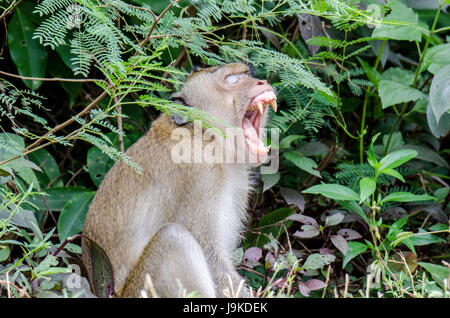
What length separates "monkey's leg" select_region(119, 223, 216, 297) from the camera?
320 centimetres

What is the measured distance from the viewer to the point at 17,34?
15.2 ft

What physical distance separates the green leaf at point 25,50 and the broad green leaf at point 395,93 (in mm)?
2553

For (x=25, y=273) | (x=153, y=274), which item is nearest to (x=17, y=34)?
(x=25, y=273)

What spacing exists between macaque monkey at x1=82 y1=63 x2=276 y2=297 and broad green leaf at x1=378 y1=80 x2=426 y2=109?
100cm

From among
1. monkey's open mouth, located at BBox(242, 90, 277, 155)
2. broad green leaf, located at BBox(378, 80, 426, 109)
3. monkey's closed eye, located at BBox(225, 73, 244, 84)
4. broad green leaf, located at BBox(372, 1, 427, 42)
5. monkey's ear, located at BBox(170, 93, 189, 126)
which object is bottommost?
broad green leaf, located at BBox(378, 80, 426, 109)

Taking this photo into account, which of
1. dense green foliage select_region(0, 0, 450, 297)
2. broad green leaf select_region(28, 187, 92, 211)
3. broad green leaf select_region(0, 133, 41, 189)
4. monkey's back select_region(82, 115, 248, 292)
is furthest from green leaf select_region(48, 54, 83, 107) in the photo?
monkey's back select_region(82, 115, 248, 292)

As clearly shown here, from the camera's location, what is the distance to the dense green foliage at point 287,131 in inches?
138

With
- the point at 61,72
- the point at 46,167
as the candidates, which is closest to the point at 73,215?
the point at 46,167

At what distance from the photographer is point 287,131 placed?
5039 millimetres

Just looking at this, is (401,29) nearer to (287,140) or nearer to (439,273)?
(287,140)

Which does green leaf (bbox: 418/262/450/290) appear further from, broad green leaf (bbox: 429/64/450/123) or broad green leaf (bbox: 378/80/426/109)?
broad green leaf (bbox: 378/80/426/109)

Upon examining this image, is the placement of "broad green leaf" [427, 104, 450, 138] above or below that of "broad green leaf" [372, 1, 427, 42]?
below

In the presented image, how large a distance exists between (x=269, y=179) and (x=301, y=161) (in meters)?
0.29
